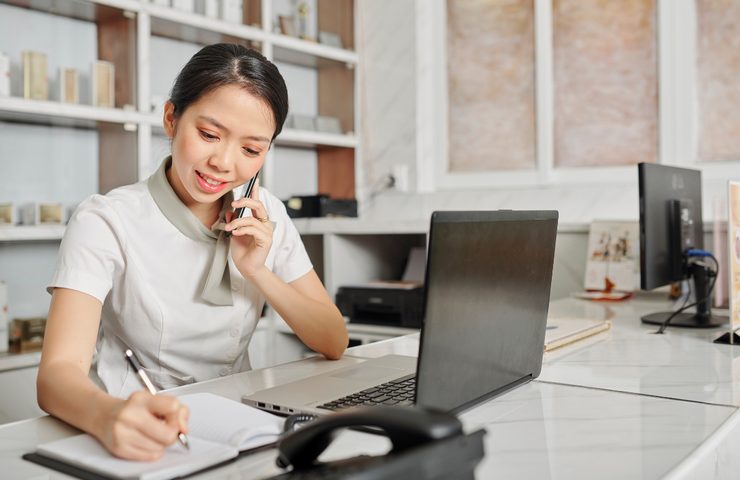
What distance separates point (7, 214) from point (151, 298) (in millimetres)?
1498

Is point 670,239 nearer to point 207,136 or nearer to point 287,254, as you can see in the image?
point 287,254

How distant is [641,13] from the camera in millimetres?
3254

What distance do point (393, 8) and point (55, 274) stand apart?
297 cm

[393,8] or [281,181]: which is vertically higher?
[393,8]

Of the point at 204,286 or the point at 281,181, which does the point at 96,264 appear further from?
the point at 281,181

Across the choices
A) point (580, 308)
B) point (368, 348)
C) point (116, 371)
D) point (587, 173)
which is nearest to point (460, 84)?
point (587, 173)

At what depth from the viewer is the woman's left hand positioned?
1443mm

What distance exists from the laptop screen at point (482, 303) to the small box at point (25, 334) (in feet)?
6.83

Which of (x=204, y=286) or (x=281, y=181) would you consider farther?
(x=281, y=181)

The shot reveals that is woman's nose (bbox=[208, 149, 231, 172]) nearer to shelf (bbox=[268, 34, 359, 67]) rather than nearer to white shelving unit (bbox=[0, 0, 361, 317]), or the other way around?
white shelving unit (bbox=[0, 0, 361, 317])

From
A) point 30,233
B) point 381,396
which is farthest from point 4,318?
point 381,396

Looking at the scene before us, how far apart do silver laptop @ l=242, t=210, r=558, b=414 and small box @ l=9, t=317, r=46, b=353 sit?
5.86ft

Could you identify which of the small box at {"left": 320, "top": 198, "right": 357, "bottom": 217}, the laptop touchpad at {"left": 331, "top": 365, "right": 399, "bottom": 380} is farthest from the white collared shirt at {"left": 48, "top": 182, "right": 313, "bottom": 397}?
the small box at {"left": 320, "top": 198, "right": 357, "bottom": 217}

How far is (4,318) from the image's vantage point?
2.66m
